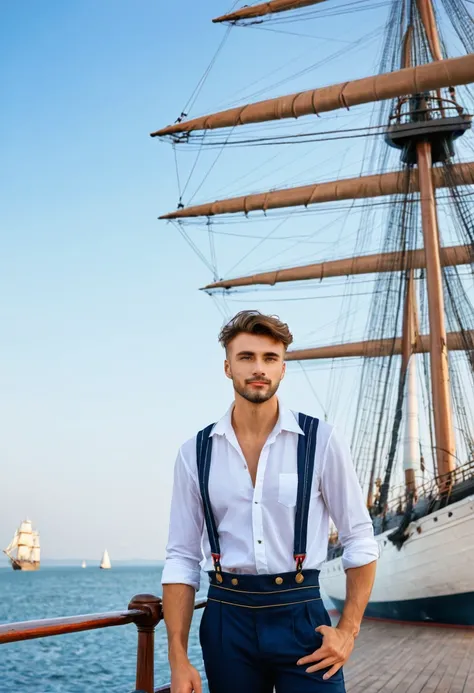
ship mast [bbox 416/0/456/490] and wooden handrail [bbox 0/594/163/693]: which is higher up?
ship mast [bbox 416/0/456/490]

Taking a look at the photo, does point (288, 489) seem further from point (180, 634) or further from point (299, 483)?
point (180, 634)

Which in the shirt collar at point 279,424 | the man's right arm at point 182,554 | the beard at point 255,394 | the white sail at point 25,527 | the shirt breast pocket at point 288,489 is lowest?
the white sail at point 25,527

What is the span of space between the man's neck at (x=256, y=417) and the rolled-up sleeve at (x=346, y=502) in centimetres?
19

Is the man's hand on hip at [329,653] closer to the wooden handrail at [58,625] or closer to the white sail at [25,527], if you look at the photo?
the wooden handrail at [58,625]

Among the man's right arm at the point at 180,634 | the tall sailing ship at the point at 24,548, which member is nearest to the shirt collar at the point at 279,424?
the man's right arm at the point at 180,634

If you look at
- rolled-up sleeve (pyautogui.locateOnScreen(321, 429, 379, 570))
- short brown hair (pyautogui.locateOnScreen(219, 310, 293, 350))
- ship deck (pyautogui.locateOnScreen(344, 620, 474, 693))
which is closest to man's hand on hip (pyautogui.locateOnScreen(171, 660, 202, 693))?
rolled-up sleeve (pyautogui.locateOnScreen(321, 429, 379, 570))

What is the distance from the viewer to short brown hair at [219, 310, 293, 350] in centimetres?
222

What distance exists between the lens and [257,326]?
88.0 inches

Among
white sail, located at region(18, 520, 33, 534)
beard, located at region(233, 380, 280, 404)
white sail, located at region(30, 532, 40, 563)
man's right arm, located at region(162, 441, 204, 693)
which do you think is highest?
beard, located at region(233, 380, 280, 404)

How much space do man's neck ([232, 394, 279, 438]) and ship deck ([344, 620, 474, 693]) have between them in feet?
18.0

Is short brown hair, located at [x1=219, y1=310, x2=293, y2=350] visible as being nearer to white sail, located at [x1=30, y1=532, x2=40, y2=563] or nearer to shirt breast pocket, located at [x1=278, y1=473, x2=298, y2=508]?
shirt breast pocket, located at [x1=278, y1=473, x2=298, y2=508]

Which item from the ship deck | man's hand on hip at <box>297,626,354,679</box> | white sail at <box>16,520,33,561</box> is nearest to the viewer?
man's hand on hip at <box>297,626,354,679</box>

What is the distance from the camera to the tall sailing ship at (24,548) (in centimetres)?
10238

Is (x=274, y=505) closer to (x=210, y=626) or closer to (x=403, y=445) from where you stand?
(x=210, y=626)
